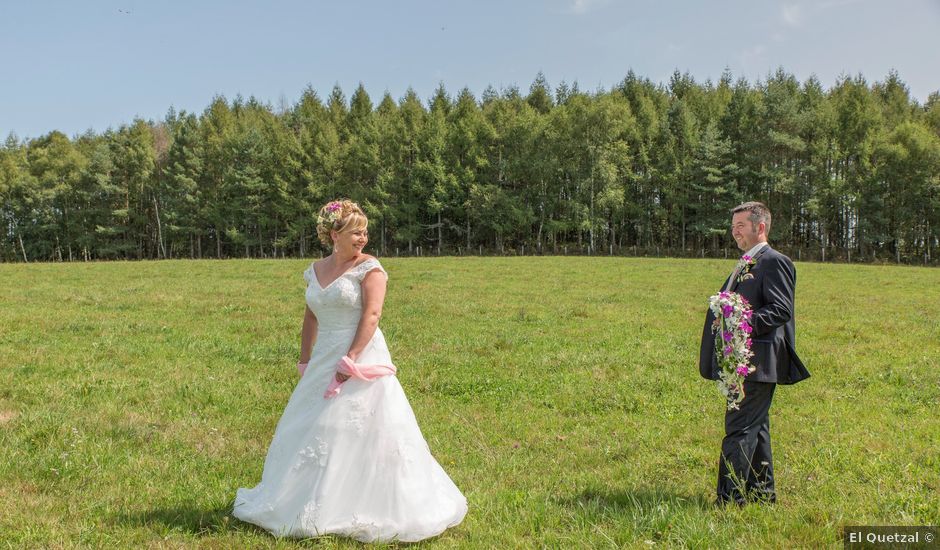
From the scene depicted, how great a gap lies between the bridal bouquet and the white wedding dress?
2732mm

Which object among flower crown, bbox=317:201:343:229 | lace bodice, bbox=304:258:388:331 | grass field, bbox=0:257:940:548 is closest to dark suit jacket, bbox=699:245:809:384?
grass field, bbox=0:257:940:548

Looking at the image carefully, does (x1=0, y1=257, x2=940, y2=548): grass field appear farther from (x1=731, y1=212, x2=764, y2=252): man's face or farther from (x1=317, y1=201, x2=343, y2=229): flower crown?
(x1=317, y1=201, x2=343, y2=229): flower crown

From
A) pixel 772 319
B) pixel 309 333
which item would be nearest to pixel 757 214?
pixel 772 319

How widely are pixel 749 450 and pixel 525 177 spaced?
72568 millimetres

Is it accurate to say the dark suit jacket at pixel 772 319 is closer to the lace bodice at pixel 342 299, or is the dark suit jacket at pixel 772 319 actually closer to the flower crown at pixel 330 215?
the lace bodice at pixel 342 299

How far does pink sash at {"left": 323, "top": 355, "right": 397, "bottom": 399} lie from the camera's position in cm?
534

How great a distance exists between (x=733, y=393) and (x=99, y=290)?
27.0 metres

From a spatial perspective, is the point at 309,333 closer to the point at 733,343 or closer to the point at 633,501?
the point at 633,501

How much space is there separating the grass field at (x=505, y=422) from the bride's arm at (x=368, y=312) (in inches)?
65.9

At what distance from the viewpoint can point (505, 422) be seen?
361 inches

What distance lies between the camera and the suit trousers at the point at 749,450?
5.67 meters

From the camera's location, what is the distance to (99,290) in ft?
83.9

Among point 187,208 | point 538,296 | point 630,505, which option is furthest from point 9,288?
point 187,208

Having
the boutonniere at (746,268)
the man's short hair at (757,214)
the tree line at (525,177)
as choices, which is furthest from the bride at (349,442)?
the tree line at (525,177)
